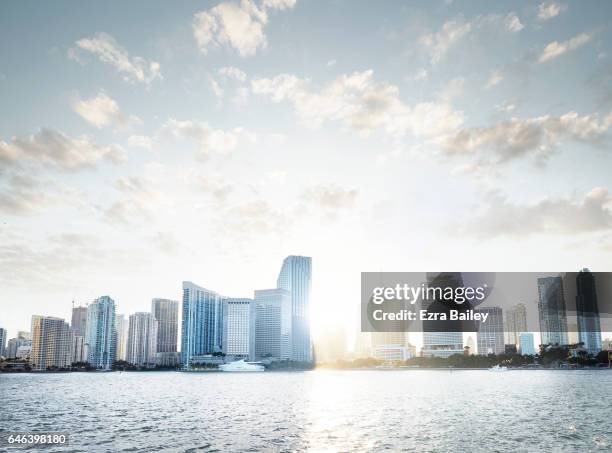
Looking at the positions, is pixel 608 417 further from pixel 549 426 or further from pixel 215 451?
pixel 215 451

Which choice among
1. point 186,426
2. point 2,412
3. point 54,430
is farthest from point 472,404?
point 2,412

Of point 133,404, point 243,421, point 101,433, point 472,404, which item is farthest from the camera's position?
point 133,404

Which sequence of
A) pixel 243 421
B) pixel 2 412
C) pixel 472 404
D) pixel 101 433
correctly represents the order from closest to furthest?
pixel 101 433 < pixel 243 421 < pixel 2 412 < pixel 472 404

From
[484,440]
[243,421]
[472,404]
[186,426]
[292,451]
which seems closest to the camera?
[292,451]

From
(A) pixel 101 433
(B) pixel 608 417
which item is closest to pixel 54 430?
(A) pixel 101 433

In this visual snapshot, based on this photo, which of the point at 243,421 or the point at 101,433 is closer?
the point at 101,433

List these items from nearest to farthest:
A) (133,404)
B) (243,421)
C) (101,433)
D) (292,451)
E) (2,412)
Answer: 1. (292,451)
2. (101,433)
3. (243,421)
4. (2,412)
5. (133,404)

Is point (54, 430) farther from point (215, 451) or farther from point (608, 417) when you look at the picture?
point (608, 417)

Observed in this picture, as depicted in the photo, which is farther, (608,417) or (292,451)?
(608,417)
